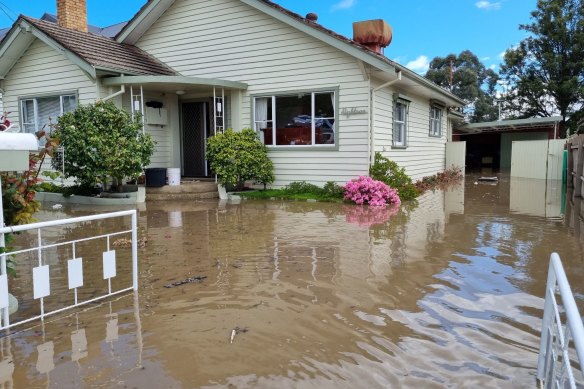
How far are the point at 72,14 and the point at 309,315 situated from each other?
15.6 meters

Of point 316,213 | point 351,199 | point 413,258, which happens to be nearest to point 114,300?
point 413,258

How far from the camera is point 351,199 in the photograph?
11430mm

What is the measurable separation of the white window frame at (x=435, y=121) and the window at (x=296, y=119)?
7.67m

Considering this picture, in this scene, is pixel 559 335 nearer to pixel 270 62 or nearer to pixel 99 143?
pixel 99 143

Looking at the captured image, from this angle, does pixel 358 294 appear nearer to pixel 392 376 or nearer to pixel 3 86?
pixel 392 376

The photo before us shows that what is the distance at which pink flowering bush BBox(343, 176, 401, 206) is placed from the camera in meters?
11.2

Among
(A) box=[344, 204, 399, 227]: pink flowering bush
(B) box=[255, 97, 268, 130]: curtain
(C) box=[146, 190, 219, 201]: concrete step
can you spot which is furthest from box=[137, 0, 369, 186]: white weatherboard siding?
(C) box=[146, 190, 219, 201]: concrete step

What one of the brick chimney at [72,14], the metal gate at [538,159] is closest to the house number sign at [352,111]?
the brick chimney at [72,14]

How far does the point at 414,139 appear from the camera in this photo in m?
16.3

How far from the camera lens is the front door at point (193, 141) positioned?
14.8 metres

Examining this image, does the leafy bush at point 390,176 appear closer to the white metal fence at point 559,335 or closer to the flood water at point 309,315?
the flood water at point 309,315

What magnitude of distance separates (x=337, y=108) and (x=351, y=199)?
8.26 feet

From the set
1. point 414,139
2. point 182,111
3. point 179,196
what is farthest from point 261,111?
point 414,139

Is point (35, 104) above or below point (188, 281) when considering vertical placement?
above
